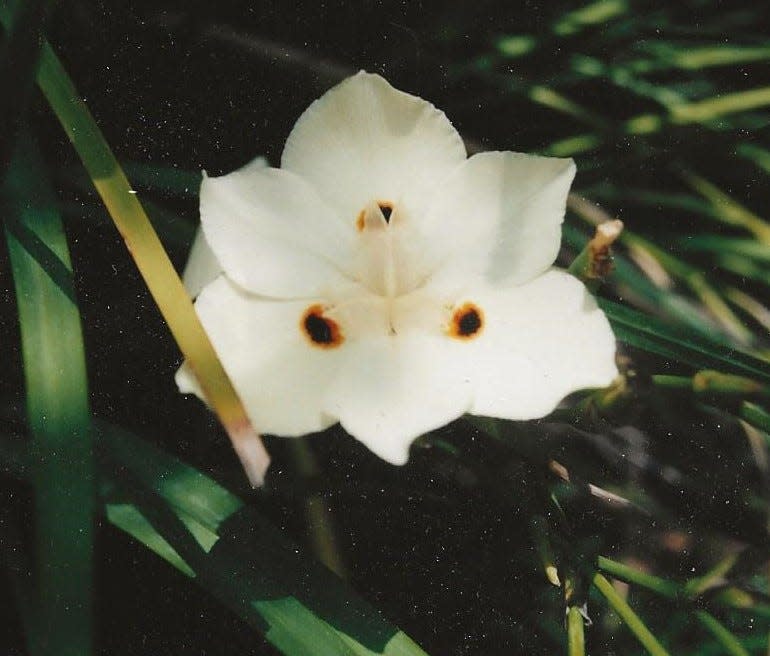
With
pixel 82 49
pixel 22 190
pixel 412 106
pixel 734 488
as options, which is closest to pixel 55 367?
pixel 22 190

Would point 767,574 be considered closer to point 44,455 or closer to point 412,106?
point 412,106

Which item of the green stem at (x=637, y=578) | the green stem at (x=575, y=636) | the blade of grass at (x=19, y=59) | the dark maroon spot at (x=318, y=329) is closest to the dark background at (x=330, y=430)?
the green stem at (x=637, y=578)

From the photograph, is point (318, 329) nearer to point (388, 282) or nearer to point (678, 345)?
point (388, 282)

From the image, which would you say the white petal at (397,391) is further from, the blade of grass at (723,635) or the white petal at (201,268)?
the blade of grass at (723,635)

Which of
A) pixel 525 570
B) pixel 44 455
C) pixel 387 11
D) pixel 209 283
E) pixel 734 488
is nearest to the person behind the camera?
pixel 44 455

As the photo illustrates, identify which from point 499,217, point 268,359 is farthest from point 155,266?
point 499,217

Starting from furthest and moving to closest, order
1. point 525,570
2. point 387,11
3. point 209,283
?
point 387,11 → point 525,570 → point 209,283
